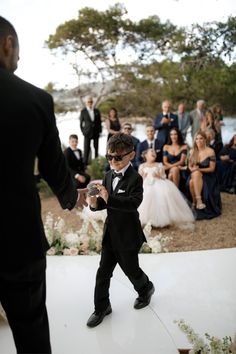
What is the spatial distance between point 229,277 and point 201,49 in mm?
3290

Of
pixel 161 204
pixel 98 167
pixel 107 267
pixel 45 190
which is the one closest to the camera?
pixel 107 267

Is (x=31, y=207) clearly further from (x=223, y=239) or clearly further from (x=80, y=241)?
(x=223, y=239)

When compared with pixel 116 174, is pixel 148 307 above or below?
below

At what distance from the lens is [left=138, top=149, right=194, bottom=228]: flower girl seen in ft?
15.5

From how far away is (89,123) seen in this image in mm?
7523

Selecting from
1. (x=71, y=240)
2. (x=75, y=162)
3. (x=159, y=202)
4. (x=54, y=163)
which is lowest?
(x=159, y=202)

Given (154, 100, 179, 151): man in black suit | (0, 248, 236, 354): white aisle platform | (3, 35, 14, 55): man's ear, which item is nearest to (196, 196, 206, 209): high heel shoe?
(154, 100, 179, 151): man in black suit

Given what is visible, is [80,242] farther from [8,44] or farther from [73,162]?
[73,162]

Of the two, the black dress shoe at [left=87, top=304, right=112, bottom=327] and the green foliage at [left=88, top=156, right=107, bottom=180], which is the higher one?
the black dress shoe at [left=87, top=304, right=112, bottom=327]

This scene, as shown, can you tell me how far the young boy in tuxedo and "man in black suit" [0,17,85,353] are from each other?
1.89ft

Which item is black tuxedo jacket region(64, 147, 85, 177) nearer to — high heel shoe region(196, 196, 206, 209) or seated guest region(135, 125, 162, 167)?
seated guest region(135, 125, 162, 167)

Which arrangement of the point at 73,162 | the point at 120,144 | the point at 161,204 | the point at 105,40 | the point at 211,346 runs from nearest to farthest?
the point at 211,346
the point at 120,144
the point at 161,204
the point at 73,162
the point at 105,40

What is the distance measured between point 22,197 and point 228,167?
17.6ft

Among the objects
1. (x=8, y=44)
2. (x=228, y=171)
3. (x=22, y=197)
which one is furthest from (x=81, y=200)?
(x=228, y=171)
